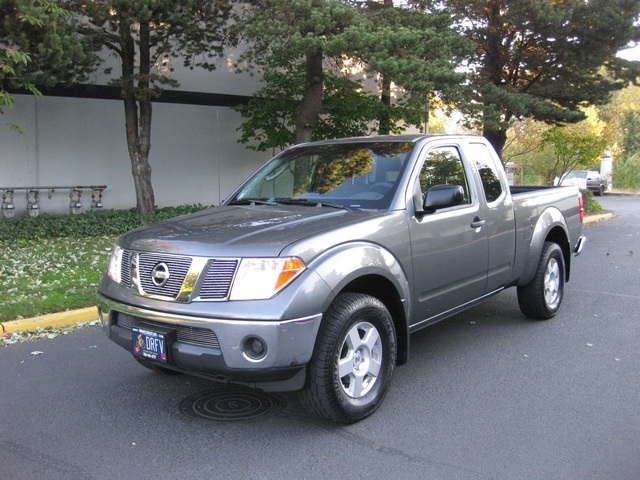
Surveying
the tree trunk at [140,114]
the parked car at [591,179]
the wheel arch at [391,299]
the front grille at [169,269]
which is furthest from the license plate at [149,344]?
the parked car at [591,179]

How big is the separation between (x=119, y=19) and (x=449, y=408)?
9911 millimetres

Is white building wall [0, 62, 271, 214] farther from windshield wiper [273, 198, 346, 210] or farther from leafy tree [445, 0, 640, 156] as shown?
windshield wiper [273, 198, 346, 210]

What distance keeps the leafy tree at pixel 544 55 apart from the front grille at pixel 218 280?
1247 centimetres

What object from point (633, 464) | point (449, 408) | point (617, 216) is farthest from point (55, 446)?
point (617, 216)

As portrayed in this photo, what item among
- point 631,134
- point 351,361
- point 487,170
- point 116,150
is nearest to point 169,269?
point 351,361

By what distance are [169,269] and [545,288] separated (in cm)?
425

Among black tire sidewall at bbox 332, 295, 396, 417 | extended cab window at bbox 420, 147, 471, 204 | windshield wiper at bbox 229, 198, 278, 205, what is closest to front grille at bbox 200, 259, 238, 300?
black tire sidewall at bbox 332, 295, 396, 417

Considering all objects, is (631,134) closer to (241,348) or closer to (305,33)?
(305,33)

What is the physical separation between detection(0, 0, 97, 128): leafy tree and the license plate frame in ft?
19.4

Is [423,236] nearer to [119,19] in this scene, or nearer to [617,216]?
[119,19]

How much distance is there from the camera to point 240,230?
157 inches

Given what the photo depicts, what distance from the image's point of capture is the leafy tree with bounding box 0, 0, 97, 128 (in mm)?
8883

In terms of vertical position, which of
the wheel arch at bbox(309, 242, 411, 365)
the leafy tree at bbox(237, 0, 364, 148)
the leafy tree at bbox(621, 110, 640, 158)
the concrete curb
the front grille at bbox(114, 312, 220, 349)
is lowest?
the concrete curb

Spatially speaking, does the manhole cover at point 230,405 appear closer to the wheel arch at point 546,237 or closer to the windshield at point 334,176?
the windshield at point 334,176
